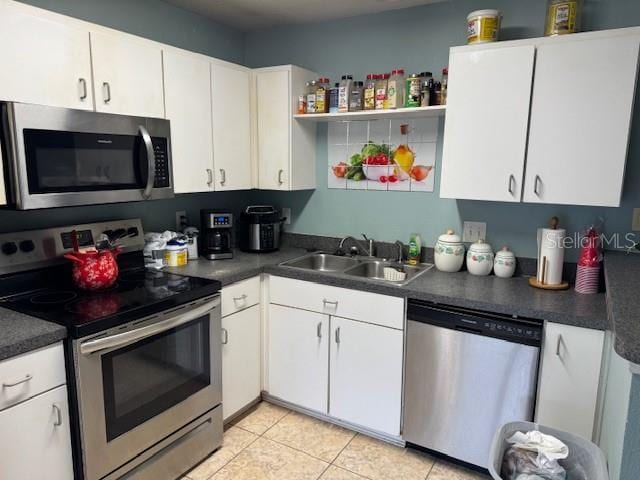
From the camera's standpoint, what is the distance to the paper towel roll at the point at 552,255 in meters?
2.08

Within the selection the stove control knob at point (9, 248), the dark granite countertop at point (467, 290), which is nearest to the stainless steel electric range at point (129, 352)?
the stove control knob at point (9, 248)

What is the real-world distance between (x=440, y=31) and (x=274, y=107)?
1045mm

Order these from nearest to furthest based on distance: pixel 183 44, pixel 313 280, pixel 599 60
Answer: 1. pixel 599 60
2. pixel 313 280
3. pixel 183 44

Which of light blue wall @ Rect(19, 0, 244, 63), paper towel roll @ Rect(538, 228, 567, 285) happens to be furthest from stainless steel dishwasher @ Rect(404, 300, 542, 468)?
light blue wall @ Rect(19, 0, 244, 63)

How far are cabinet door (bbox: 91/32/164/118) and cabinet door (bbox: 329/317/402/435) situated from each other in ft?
4.69

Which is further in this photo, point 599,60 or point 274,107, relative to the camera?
point 274,107

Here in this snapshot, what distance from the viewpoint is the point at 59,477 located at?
158 cm

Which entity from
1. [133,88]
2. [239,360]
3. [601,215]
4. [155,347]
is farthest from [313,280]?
[601,215]

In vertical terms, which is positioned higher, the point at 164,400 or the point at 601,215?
the point at 601,215

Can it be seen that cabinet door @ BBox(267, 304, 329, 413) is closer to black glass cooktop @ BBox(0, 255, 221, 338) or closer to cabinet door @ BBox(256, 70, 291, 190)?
black glass cooktop @ BBox(0, 255, 221, 338)

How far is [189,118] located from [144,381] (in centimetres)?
135

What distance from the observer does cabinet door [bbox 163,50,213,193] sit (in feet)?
7.48

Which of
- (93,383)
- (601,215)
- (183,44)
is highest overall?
(183,44)

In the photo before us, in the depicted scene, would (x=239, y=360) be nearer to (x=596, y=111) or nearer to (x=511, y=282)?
(x=511, y=282)
